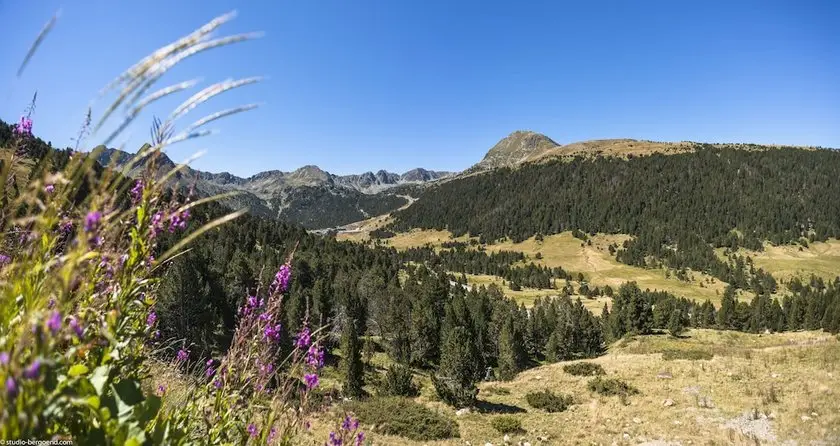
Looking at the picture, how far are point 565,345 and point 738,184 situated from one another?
166402mm

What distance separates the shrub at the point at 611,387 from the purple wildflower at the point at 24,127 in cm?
2543

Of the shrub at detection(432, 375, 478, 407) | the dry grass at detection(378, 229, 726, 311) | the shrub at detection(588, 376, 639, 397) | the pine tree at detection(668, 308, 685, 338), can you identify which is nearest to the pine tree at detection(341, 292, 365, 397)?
the shrub at detection(432, 375, 478, 407)

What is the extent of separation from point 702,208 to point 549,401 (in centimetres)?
16861

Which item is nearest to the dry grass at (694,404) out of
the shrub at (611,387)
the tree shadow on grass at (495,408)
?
the tree shadow on grass at (495,408)

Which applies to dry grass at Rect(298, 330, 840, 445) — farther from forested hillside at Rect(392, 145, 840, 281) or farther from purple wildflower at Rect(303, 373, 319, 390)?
forested hillside at Rect(392, 145, 840, 281)

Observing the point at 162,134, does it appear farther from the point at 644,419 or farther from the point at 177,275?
the point at 177,275

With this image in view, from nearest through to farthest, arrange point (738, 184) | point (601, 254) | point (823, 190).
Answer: point (601, 254), point (823, 190), point (738, 184)

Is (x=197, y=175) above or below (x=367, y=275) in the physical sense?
above

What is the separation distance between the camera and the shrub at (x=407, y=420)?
16.9m

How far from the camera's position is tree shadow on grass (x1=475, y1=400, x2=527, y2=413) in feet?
74.2

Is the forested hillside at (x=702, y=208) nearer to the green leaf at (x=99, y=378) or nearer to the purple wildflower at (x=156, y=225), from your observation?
the purple wildflower at (x=156, y=225)

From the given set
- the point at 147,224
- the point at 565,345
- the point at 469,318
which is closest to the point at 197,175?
the point at 147,224

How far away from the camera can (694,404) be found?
19094 millimetres

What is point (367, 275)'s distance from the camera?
6650cm
